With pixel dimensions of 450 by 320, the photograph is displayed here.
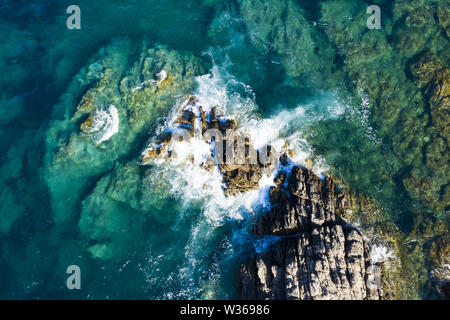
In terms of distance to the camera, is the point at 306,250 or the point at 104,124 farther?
the point at 104,124

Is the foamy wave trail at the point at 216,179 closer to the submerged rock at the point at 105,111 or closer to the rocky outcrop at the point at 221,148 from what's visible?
Result: the rocky outcrop at the point at 221,148

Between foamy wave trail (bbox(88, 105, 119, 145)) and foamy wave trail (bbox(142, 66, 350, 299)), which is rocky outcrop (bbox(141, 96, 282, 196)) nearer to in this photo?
foamy wave trail (bbox(142, 66, 350, 299))

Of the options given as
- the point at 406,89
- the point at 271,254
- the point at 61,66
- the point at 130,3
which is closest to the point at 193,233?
the point at 271,254

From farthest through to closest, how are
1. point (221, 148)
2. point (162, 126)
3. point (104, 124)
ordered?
point (104, 124) → point (162, 126) → point (221, 148)

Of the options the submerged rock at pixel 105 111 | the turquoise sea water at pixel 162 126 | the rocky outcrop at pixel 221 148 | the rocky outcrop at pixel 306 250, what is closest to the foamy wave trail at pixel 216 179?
the turquoise sea water at pixel 162 126

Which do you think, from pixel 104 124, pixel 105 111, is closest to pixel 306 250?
→ pixel 104 124

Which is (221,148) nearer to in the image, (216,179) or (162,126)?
(216,179)

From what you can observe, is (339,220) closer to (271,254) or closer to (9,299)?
(271,254)
